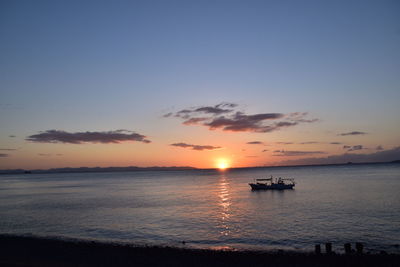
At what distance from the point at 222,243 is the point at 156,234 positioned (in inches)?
359

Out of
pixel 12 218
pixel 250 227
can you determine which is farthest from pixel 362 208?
pixel 12 218

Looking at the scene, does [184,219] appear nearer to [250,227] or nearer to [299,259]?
[250,227]

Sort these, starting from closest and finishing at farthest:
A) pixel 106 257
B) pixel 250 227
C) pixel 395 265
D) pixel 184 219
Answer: pixel 395 265 → pixel 106 257 → pixel 250 227 → pixel 184 219

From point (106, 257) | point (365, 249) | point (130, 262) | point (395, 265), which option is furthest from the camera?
point (365, 249)

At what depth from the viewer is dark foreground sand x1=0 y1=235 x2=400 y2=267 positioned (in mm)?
22469

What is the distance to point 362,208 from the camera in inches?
2096

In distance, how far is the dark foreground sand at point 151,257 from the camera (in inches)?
885

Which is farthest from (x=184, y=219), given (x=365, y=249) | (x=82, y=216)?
(x=365, y=249)

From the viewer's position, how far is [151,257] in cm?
2514

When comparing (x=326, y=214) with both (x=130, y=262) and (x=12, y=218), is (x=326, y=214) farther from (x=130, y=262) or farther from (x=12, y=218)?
(x=12, y=218)

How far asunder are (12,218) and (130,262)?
125ft

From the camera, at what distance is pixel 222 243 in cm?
3178

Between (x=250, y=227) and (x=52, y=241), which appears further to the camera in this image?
(x=250, y=227)

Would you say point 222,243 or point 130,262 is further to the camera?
point 222,243
